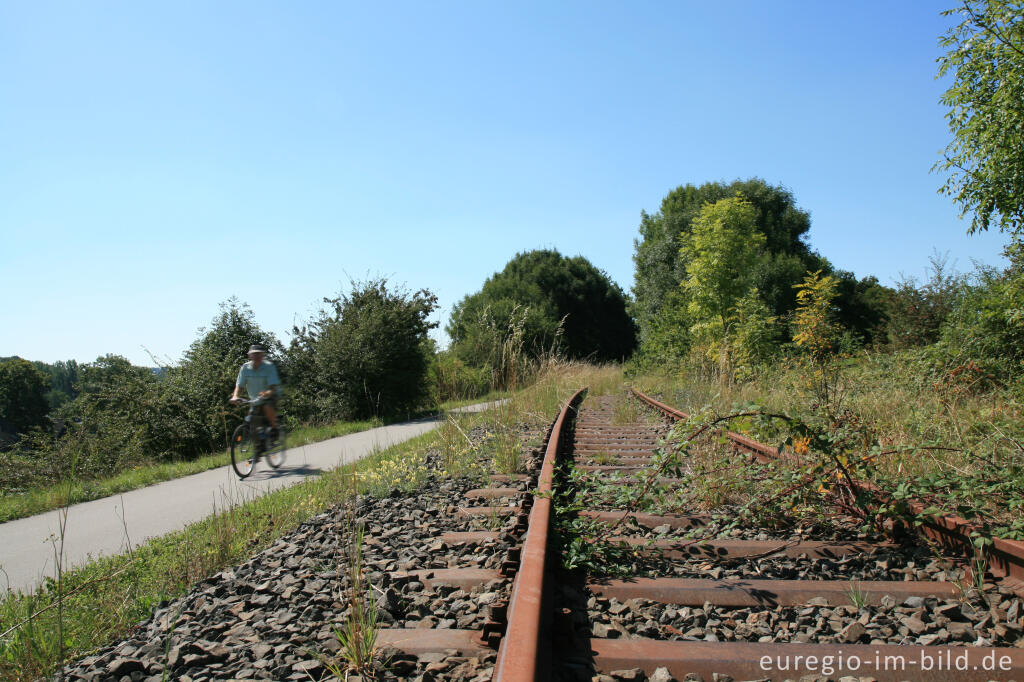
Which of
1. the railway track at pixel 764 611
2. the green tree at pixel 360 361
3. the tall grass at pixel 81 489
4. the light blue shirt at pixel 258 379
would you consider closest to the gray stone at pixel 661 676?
the railway track at pixel 764 611

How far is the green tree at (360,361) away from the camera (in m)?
17.0

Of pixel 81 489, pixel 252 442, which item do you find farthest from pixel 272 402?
pixel 81 489

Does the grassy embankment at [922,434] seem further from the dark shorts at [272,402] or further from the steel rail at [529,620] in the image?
the dark shorts at [272,402]

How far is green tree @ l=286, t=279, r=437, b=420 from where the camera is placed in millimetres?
16984

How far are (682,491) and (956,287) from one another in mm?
18846

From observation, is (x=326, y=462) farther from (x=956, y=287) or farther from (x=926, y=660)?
(x=956, y=287)

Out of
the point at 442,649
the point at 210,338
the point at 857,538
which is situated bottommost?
the point at 857,538

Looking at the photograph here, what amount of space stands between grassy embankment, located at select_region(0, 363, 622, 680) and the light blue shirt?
206 centimetres

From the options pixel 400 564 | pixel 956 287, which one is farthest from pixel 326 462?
pixel 956 287

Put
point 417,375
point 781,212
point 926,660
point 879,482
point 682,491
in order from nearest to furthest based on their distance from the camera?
point 926,660
point 879,482
point 682,491
point 417,375
point 781,212

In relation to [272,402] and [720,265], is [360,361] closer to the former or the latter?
[272,402]

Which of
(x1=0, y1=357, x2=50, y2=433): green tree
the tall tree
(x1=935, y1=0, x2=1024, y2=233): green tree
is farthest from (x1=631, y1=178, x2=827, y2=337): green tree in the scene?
(x1=0, y1=357, x2=50, y2=433): green tree

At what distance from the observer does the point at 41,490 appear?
7992 millimetres

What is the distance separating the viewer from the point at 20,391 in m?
43.2
